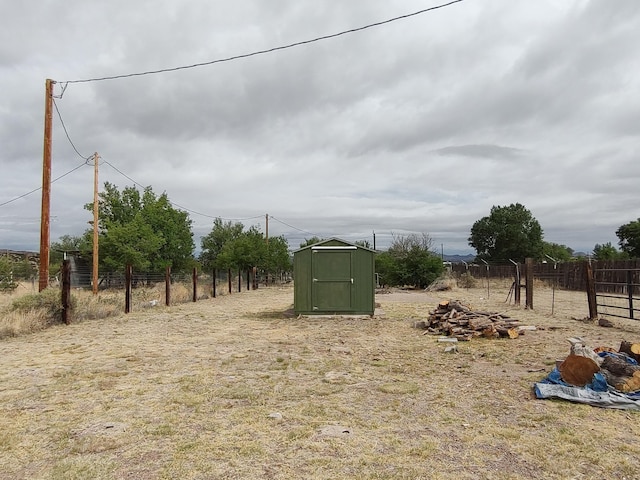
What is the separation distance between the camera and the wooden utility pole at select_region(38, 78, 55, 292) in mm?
12602

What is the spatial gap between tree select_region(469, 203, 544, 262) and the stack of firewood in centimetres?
5059

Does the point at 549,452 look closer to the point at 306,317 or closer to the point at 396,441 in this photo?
the point at 396,441

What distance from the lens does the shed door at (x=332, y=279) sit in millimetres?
13531

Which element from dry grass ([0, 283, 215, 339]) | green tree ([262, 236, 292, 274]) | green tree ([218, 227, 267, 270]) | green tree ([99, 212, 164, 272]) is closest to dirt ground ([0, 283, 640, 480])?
dry grass ([0, 283, 215, 339])

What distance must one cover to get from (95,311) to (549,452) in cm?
1279

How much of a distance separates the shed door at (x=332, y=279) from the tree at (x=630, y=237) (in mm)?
43178

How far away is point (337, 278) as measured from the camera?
13.6 m

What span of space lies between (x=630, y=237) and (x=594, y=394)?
5107 centimetres

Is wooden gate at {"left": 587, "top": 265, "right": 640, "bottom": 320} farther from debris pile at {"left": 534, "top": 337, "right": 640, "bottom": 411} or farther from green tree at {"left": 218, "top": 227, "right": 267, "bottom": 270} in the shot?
green tree at {"left": 218, "top": 227, "right": 267, "bottom": 270}

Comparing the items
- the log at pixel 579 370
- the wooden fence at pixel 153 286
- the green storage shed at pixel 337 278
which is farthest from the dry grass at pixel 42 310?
the log at pixel 579 370

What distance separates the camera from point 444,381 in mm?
6211

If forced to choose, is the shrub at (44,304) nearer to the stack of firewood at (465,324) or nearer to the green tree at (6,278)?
the stack of firewood at (465,324)

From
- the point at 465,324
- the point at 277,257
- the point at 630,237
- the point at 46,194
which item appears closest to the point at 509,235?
the point at 630,237

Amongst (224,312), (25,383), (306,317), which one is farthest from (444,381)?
(224,312)
